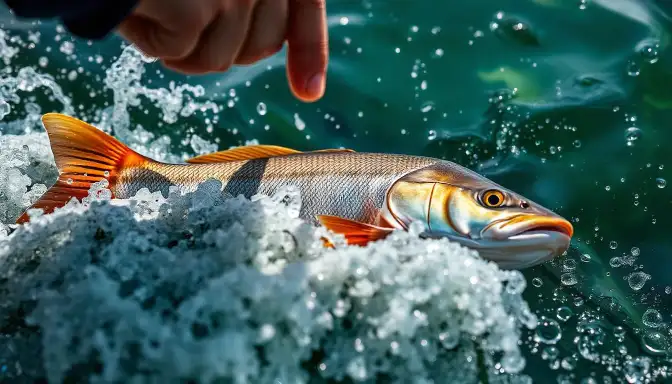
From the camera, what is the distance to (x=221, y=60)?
168 centimetres

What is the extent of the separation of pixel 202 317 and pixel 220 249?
0.30m

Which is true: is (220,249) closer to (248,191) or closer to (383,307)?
(383,307)

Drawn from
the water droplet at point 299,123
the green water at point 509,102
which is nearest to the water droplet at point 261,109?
the green water at point 509,102

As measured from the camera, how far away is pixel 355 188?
7.59ft

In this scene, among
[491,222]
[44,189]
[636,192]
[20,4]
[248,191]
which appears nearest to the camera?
[20,4]

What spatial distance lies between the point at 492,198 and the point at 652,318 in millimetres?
774

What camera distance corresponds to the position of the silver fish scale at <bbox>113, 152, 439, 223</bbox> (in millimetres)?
2297

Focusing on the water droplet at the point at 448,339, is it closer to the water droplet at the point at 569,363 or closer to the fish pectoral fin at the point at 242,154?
the water droplet at the point at 569,363

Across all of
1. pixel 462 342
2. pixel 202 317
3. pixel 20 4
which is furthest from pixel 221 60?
pixel 462 342

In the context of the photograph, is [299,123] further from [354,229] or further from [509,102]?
[354,229]

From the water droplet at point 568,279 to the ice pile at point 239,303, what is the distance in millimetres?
784

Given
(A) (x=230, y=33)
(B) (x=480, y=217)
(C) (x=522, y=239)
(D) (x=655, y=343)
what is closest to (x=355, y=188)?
(B) (x=480, y=217)

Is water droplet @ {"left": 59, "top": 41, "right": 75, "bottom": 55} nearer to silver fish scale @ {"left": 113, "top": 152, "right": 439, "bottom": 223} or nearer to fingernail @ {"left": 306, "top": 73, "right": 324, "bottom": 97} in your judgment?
silver fish scale @ {"left": 113, "top": 152, "right": 439, "bottom": 223}

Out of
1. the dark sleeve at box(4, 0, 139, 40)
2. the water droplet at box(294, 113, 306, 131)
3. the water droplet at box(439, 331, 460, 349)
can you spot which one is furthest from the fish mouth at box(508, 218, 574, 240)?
the water droplet at box(294, 113, 306, 131)
